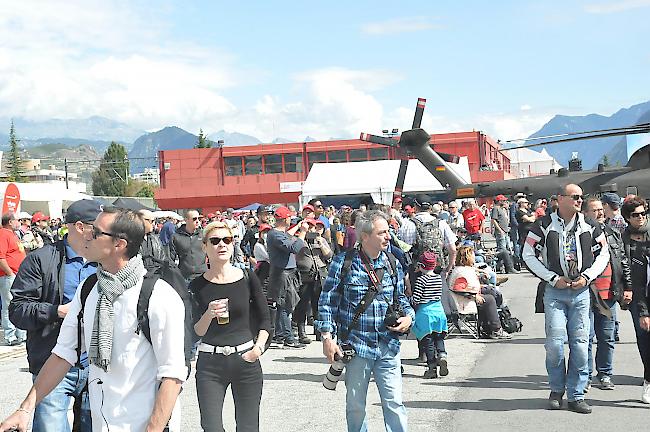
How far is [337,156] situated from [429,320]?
2308 inches

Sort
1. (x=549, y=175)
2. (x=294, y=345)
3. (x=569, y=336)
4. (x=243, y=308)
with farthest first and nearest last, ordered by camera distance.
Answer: (x=549, y=175), (x=294, y=345), (x=569, y=336), (x=243, y=308)

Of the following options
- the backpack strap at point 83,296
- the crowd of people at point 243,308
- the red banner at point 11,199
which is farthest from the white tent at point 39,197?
the backpack strap at point 83,296

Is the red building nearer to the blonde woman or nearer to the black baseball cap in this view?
the blonde woman

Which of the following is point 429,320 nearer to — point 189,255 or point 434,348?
point 434,348

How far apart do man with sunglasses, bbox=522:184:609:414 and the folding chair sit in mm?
3433

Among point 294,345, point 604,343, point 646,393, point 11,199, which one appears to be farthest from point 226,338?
point 11,199

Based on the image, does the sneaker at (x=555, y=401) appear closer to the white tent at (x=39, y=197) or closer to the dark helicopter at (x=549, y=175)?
the dark helicopter at (x=549, y=175)

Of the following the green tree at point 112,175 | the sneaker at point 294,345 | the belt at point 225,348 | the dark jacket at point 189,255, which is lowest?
the sneaker at point 294,345

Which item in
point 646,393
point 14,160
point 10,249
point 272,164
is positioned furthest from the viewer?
point 14,160

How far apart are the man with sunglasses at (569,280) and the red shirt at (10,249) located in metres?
7.94

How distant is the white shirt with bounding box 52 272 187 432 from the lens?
10.4ft

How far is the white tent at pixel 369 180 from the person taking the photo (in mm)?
35312

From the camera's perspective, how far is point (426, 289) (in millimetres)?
8375

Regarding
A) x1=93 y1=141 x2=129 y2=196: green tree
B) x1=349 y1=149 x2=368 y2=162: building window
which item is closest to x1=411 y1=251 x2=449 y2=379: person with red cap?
x1=349 y1=149 x2=368 y2=162: building window
